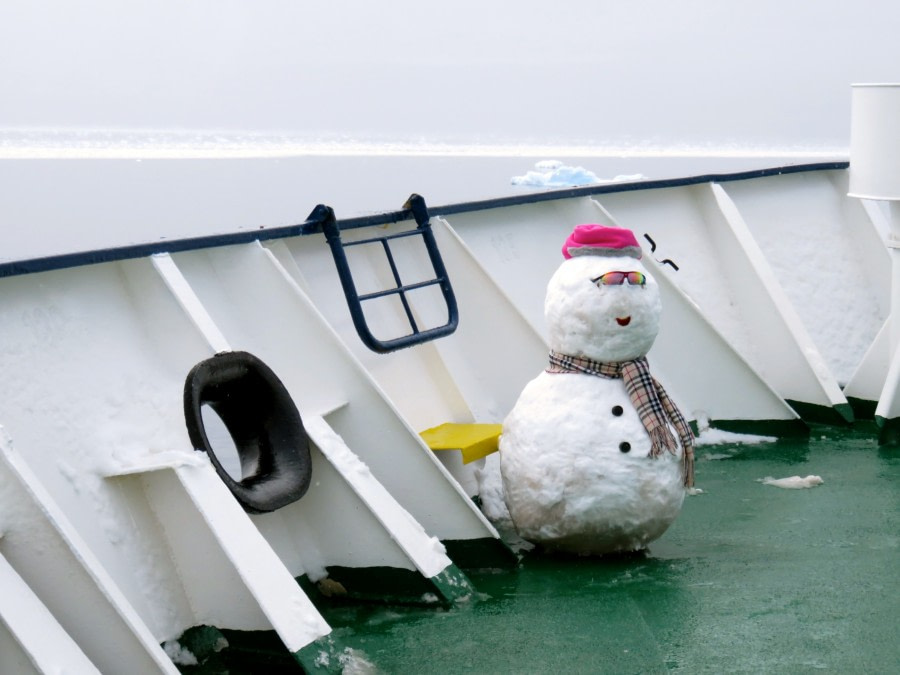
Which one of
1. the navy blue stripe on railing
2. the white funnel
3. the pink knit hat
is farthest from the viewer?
the white funnel

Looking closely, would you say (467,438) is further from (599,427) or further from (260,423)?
(260,423)

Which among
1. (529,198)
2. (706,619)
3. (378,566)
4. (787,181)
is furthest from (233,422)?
(787,181)

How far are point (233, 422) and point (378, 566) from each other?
663mm

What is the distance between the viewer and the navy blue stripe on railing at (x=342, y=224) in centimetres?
359

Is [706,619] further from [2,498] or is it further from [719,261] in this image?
[719,261]

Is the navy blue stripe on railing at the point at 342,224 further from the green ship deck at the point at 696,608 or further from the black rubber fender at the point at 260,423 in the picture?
the green ship deck at the point at 696,608

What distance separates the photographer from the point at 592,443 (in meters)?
4.15

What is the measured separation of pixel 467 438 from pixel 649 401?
32.0 inches

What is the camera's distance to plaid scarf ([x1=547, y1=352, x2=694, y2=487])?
4.17 m

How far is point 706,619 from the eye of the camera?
3.66 meters

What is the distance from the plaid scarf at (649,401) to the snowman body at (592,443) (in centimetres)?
2

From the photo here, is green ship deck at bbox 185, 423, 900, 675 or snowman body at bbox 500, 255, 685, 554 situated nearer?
green ship deck at bbox 185, 423, 900, 675

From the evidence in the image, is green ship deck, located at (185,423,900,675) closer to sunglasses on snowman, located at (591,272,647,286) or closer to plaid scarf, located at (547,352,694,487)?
plaid scarf, located at (547,352,694,487)

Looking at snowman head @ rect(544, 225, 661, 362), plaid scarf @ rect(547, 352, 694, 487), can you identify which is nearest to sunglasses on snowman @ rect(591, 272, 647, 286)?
snowman head @ rect(544, 225, 661, 362)
